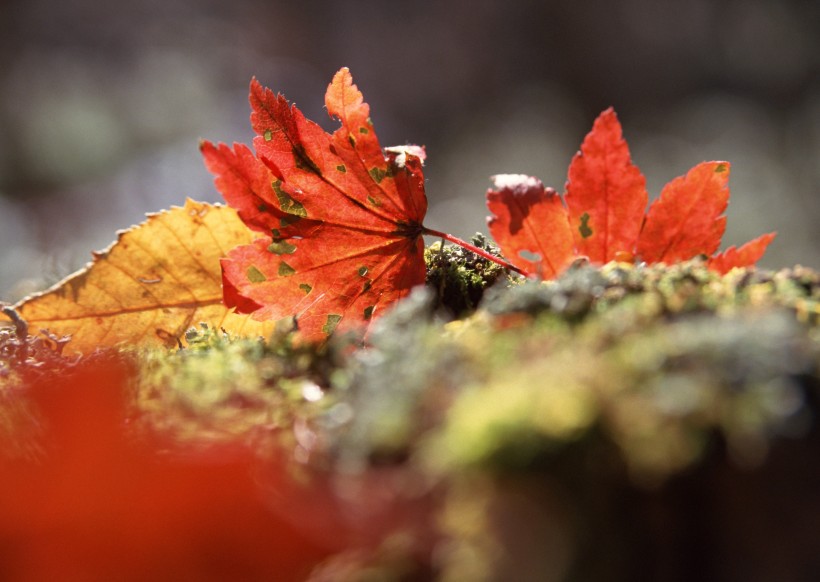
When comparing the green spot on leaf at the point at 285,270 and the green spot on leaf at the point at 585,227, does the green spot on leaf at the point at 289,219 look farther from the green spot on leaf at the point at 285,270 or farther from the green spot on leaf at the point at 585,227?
the green spot on leaf at the point at 585,227

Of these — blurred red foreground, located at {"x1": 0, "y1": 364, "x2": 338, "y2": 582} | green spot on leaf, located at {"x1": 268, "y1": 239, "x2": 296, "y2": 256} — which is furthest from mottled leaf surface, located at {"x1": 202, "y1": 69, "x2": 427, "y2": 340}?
blurred red foreground, located at {"x1": 0, "y1": 364, "x2": 338, "y2": 582}

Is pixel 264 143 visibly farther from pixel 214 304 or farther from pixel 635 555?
pixel 635 555

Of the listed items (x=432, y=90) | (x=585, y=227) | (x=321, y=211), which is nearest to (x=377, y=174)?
(x=321, y=211)

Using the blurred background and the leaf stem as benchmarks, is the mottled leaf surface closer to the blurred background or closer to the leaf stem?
the leaf stem

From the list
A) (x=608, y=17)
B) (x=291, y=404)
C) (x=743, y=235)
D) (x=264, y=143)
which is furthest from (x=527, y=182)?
(x=608, y=17)

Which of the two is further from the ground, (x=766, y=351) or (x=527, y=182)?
(x=527, y=182)

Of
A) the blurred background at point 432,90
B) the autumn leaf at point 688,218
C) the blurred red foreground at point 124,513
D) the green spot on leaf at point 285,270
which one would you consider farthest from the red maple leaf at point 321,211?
the blurred background at point 432,90
